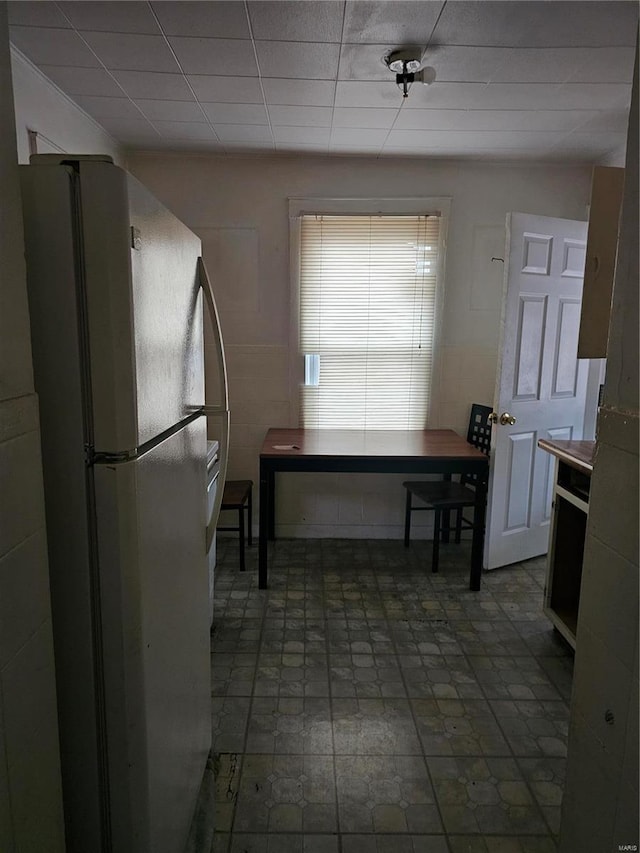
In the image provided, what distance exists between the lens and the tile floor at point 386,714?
5.35 feet

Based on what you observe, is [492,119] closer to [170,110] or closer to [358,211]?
[358,211]

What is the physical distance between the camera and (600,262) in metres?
1.44

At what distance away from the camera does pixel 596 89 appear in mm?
2383

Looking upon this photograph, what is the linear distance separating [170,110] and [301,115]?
665 mm

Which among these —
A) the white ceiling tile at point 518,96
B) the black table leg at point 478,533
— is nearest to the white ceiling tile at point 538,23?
the white ceiling tile at point 518,96

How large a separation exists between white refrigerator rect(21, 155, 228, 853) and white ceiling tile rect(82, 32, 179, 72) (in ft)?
4.22

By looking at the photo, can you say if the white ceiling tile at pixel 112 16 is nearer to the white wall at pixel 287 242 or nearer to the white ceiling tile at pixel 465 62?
A: the white ceiling tile at pixel 465 62

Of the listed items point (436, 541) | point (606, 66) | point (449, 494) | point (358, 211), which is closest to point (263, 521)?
point (436, 541)

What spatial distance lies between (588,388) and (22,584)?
12.1 ft

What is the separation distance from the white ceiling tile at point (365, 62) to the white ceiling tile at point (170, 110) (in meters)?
0.83

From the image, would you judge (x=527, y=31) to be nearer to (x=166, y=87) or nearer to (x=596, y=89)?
(x=596, y=89)

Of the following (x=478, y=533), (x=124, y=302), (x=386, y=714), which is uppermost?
(x=124, y=302)

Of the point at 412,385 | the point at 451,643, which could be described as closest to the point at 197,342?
the point at 451,643

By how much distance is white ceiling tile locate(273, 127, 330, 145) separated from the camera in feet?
9.73
